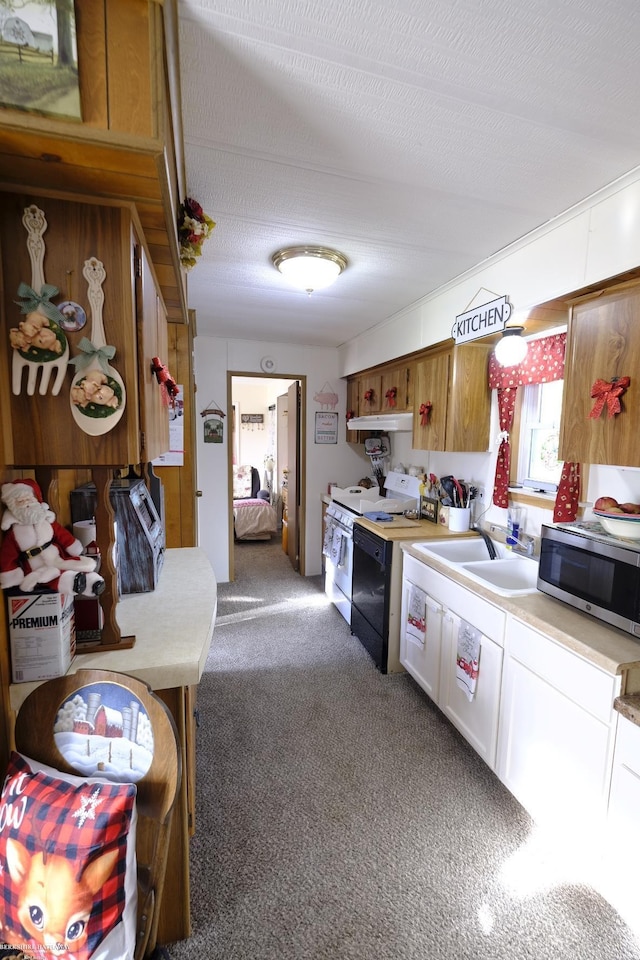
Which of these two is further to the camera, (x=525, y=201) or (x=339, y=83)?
(x=525, y=201)

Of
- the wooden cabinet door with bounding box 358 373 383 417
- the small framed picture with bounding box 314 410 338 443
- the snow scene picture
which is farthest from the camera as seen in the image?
the small framed picture with bounding box 314 410 338 443

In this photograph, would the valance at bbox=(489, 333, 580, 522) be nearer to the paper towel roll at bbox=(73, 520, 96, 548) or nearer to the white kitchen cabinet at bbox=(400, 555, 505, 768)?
the white kitchen cabinet at bbox=(400, 555, 505, 768)

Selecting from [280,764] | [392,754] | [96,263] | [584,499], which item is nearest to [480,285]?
[584,499]

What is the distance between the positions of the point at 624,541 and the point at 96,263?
190 cm

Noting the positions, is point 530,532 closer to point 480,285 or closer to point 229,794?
point 480,285

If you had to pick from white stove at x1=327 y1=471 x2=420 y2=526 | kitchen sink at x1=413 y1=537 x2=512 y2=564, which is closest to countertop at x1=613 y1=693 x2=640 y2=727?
kitchen sink at x1=413 y1=537 x2=512 y2=564

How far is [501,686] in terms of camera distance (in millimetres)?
1798

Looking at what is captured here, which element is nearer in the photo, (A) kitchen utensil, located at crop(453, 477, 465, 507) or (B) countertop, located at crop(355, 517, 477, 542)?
(B) countertop, located at crop(355, 517, 477, 542)

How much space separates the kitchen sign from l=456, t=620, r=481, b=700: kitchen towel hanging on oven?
1.44 m

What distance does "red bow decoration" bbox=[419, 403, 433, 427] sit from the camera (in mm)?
2854

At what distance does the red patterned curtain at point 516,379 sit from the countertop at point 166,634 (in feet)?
5.87

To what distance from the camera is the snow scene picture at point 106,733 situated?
876mm

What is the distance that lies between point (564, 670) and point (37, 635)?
5.48 ft

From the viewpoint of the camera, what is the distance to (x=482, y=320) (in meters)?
2.06
